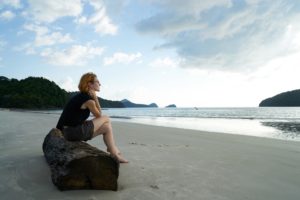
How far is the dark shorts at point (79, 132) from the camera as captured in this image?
4750mm

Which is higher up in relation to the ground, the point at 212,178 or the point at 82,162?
the point at 82,162

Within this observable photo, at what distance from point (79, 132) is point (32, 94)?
110 meters

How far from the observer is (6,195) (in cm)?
350

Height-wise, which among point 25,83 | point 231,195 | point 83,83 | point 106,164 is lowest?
point 231,195

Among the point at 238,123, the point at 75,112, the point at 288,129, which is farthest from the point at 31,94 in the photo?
the point at 75,112

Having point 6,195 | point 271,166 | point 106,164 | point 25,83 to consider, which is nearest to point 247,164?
point 271,166

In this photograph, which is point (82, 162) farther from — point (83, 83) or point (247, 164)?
point (247, 164)

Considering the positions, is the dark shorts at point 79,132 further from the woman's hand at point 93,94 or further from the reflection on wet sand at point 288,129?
the reflection on wet sand at point 288,129

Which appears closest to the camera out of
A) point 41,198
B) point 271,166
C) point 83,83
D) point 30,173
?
point 41,198

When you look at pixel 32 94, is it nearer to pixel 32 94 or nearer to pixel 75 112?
pixel 32 94

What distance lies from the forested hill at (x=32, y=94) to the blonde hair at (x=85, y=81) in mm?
100229

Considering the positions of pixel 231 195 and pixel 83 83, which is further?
pixel 83 83

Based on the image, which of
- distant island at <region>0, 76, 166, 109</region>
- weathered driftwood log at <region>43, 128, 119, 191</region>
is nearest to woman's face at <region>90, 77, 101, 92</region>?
weathered driftwood log at <region>43, 128, 119, 191</region>

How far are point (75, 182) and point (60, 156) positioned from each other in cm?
46
